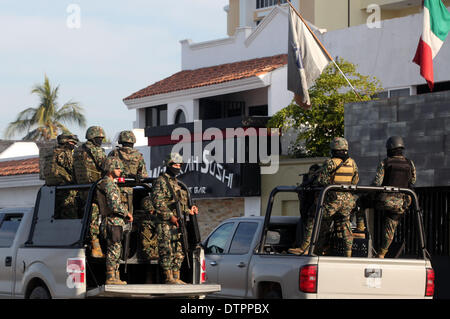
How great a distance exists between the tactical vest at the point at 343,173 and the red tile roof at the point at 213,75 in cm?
1584

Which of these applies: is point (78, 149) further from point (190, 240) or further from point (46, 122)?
point (46, 122)

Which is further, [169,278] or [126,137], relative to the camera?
[126,137]

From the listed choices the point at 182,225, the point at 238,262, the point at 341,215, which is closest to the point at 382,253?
the point at 341,215

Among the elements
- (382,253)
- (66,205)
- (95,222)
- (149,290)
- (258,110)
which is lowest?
(149,290)

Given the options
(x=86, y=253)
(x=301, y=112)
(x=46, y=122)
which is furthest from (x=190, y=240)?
(x=46, y=122)

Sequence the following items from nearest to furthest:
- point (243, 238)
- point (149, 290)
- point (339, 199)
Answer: point (149, 290), point (339, 199), point (243, 238)

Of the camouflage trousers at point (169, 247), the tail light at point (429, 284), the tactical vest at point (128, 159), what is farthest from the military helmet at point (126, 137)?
the tail light at point (429, 284)

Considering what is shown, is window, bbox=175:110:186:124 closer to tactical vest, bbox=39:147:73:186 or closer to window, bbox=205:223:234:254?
window, bbox=205:223:234:254

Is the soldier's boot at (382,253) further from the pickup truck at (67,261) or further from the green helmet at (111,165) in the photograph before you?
the green helmet at (111,165)

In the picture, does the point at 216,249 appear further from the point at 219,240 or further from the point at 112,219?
the point at 112,219

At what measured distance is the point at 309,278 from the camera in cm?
984

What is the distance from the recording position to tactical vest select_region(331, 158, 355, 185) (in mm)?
10969

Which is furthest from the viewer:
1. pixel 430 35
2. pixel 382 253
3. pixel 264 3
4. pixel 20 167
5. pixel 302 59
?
pixel 264 3

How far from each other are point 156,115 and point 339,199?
22.3 m
